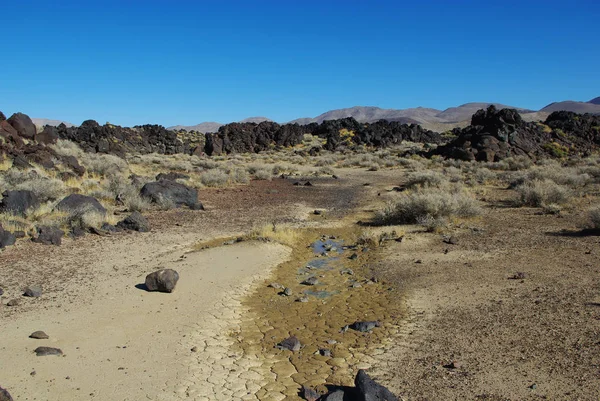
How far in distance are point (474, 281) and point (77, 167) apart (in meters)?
20.4

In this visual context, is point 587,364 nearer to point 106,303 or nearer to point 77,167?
point 106,303

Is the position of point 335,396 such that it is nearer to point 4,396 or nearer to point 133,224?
point 4,396

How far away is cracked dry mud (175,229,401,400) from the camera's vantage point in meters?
5.29

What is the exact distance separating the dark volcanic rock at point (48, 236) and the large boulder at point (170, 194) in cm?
566

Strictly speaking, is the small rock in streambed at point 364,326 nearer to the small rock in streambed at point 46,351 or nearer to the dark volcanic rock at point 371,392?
the dark volcanic rock at point 371,392

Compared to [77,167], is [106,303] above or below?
below

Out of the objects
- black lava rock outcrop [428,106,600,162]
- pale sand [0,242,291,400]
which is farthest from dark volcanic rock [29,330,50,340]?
black lava rock outcrop [428,106,600,162]

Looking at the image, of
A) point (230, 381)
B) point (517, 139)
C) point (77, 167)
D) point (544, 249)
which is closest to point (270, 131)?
point (517, 139)

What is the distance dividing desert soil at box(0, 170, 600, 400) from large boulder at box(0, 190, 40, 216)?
102 inches

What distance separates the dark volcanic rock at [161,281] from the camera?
8.02 meters

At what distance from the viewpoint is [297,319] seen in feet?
24.4

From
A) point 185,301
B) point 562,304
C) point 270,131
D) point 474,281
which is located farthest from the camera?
point 270,131

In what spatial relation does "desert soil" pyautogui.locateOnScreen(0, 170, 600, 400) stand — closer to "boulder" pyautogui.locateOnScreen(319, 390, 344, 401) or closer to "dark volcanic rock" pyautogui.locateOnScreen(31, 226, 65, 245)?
"dark volcanic rock" pyautogui.locateOnScreen(31, 226, 65, 245)

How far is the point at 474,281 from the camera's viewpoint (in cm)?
868
